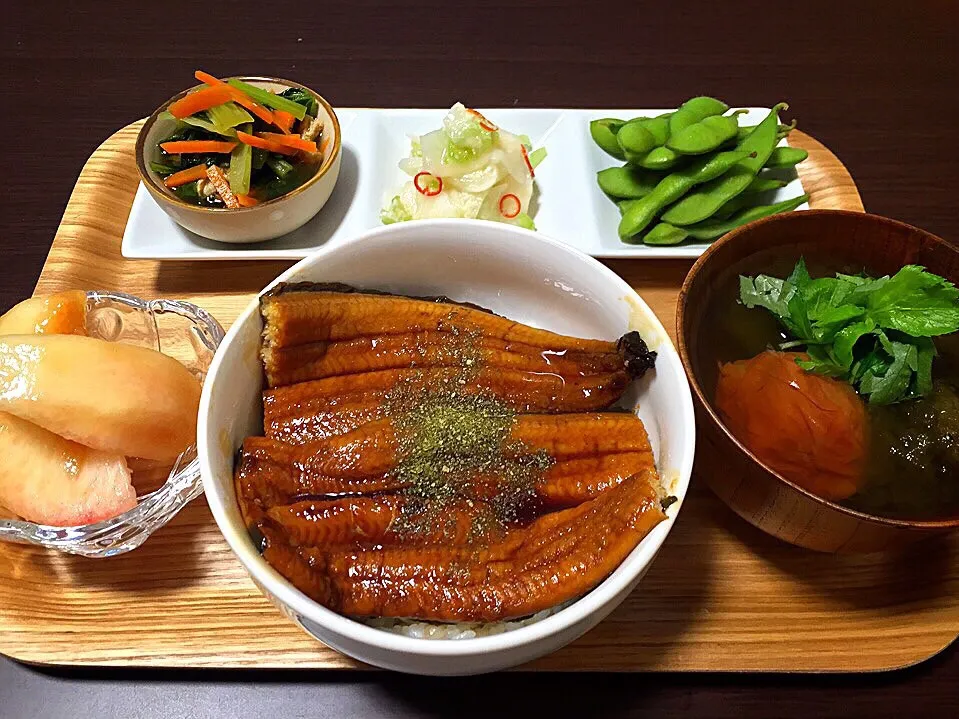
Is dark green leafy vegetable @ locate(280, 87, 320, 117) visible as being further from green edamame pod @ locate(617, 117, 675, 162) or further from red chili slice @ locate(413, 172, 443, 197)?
green edamame pod @ locate(617, 117, 675, 162)

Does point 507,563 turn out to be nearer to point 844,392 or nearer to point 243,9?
point 844,392

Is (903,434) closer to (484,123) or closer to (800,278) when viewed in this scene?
(800,278)

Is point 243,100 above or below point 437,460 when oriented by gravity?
above

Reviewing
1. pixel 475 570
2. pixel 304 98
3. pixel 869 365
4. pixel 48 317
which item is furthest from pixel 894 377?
pixel 304 98

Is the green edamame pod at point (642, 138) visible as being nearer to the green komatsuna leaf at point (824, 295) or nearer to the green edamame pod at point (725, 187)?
the green edamame pod at point (725, 187)

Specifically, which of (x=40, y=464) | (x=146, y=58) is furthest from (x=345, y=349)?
(x=146, y=58)
